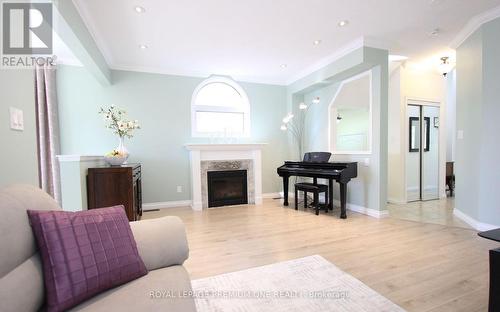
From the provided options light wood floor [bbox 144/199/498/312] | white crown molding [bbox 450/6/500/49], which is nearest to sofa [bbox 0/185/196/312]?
light wood floor [bbox 144/199/498/312]

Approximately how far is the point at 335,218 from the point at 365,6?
2789 millimetres

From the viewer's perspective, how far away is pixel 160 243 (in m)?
1.26

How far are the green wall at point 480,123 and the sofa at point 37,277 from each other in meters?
3.72

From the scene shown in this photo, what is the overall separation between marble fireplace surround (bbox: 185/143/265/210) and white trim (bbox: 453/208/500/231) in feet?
10.4

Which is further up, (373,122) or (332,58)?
(332,58)

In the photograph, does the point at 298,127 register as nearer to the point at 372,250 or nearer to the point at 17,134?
the point at 372,250

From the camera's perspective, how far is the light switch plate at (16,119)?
1.36 m

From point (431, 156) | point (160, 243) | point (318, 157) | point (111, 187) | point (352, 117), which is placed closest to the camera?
point (160, 243)

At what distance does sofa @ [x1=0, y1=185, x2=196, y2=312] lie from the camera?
31.8 inches

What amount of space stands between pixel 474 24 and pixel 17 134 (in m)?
4.81

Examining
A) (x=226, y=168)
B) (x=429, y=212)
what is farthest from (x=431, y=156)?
(x=226, y=168)

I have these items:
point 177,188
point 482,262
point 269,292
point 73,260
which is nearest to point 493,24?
point 482,262

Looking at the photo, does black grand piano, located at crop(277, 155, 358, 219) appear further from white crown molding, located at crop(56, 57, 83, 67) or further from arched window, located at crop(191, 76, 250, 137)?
white crown molding, located at crop(56, 57, 83, 67)

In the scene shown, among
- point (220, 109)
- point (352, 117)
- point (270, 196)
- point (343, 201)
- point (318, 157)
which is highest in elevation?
point (220, 109)
